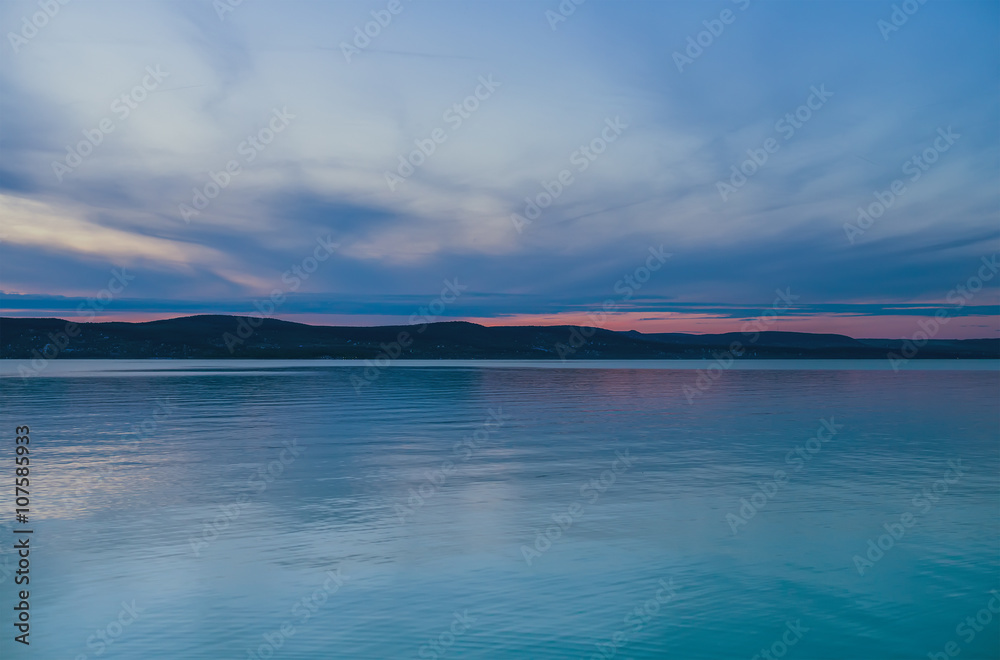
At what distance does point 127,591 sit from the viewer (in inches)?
518

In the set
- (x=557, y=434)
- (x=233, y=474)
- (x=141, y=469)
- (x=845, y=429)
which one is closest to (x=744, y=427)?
(x=845, y=429)

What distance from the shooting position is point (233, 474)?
2492cm

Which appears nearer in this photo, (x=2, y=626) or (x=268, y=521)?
(x=2, y=626)

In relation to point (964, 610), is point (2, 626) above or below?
above

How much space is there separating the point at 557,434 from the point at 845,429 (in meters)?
15.4

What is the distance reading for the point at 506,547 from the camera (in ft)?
52.8

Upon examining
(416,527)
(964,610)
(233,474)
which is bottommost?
(964,610)

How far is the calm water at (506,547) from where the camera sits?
11578 millimetres

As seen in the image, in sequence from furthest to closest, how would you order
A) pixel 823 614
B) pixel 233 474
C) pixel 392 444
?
pixel 392 444 < pixel 233 474 < pixel 823 614

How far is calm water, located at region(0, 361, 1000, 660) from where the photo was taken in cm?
1158

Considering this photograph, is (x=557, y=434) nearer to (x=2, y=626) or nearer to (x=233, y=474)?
(x=233, y=474)

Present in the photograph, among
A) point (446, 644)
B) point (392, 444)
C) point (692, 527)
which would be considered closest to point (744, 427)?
point (392, 444)

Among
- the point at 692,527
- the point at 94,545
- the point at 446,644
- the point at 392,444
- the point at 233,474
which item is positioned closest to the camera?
the point at 446,644

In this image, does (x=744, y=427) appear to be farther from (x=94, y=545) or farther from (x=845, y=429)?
(x=94, y=545)
